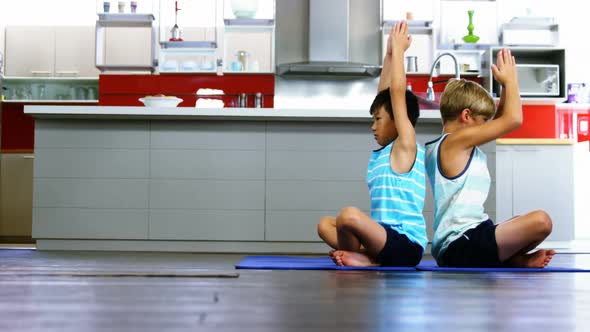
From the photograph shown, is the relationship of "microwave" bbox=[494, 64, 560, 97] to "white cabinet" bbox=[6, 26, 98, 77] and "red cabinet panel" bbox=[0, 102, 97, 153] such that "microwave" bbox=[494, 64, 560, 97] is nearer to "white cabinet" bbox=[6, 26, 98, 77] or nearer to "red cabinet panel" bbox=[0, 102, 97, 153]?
"white cabinet" bbox=[6, 26, 98, 77]

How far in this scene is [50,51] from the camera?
6.99 meters

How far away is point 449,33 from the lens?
6789 millimetres

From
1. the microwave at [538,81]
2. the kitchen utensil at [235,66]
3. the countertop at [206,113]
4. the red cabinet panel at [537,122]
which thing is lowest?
the countertop at [206,113]

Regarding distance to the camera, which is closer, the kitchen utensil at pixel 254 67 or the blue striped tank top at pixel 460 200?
the blue striped tank top at pixel 460 200

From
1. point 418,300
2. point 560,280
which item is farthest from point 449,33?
point 418,300

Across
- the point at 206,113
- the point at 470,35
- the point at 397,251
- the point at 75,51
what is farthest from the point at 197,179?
the point at 75,51

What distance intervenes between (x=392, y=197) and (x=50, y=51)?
5397mm

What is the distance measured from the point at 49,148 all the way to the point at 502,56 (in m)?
2.44

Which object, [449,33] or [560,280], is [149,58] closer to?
[449,33]

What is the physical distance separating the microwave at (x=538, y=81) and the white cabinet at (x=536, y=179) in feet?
3.40

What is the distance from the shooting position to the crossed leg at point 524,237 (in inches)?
87.7

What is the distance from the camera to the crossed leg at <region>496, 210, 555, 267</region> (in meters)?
2.23

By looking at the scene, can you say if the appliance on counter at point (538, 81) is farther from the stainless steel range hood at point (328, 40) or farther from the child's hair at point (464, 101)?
the child's hair at point (464, 101)

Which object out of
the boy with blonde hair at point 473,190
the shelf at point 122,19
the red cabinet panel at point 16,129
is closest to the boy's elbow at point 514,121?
the boy with blonde hair at point 473,190
